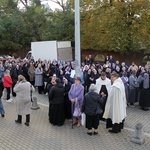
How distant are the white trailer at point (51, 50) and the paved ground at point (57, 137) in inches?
482

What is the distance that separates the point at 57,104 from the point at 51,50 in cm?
1332

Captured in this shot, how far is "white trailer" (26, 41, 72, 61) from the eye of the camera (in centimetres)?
2186

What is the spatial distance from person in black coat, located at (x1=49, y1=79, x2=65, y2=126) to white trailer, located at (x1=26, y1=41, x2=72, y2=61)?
12.8 metres

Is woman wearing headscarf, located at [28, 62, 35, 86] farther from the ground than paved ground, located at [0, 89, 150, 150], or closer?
farther from the ground

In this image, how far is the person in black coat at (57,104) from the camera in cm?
902

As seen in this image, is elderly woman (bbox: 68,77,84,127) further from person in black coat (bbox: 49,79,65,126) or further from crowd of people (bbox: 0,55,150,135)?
person in black coat (bbox: 49,79,65,126)

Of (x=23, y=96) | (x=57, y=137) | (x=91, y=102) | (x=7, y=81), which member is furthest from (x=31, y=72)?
(x=91, y=102)

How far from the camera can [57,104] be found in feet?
30.1

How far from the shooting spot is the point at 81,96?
8953mm

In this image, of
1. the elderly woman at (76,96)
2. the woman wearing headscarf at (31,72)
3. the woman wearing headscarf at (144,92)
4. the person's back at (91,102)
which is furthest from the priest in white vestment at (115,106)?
the woman wearing headscarf at (31,72)

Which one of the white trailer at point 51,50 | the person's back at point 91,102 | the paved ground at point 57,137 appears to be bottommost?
the paved ground at point 57,137

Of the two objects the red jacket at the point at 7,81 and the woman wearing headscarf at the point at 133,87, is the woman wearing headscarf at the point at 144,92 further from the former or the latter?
the red jacket at the point at 7,81

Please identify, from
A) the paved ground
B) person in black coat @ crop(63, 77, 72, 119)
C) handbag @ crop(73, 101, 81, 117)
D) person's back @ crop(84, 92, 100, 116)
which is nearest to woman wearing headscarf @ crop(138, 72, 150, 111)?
the paved ground

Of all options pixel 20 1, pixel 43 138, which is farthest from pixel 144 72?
pixel 20 1
